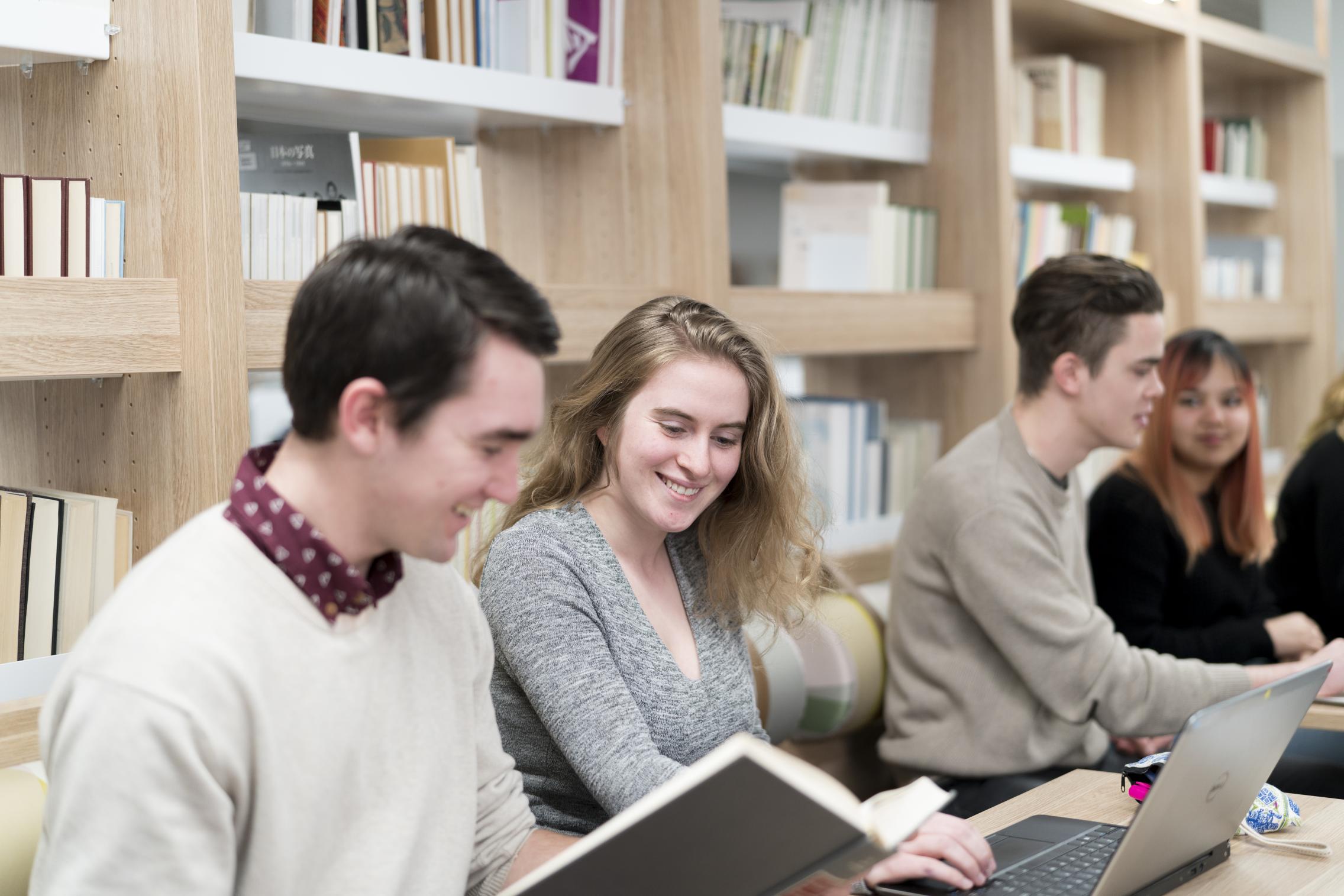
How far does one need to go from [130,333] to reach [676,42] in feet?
4.03

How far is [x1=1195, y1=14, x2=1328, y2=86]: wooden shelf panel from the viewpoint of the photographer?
162 inches

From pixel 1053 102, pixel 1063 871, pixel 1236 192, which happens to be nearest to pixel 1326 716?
pixel 1063 871

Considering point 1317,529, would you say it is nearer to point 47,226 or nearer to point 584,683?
point 584,683

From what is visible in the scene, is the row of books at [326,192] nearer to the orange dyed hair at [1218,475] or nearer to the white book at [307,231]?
the white book at [307,231]

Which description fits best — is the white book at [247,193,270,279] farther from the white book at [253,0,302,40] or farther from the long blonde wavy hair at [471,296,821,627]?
the long blonde wavy hair at [471,296,821,627]

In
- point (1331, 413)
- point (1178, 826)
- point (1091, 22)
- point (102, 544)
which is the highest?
point (1091, 22)

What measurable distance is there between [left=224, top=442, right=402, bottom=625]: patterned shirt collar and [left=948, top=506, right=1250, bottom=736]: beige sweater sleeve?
137 cm

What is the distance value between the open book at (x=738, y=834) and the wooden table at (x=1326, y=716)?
1163 mm

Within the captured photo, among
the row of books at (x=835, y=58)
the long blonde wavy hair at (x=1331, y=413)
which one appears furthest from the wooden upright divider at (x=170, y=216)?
the long blonde wavy hair at (x=1331, y=413)

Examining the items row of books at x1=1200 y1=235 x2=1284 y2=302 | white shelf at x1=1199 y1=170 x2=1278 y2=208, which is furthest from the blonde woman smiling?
row of books at x1=1200 y1=235 x2=1284 y2=302

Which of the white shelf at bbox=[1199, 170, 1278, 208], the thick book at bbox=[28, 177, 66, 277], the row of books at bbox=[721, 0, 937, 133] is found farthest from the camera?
the white shelf at bbox=[1199, 170, 1278, 208]

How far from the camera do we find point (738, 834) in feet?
3.50

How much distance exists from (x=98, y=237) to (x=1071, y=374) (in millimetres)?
1571

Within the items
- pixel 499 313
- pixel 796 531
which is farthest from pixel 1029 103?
pixel 499 313
